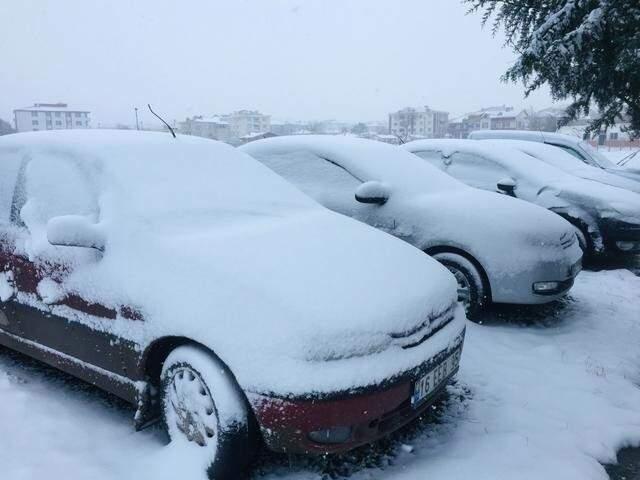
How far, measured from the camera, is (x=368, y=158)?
500 cm

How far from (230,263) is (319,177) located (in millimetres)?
2734

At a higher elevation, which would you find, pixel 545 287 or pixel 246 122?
pixel 246 122

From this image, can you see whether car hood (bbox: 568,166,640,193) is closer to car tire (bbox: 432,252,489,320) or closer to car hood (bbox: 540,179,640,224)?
car hood (bbox: 540,179,640,224)

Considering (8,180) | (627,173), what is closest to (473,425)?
(8,180)

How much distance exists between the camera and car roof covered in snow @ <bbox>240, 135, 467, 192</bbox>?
A: 486cm

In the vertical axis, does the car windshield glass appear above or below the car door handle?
above

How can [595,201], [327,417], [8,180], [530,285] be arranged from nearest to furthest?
[327,417], [8,180], [530,285], [595,201]

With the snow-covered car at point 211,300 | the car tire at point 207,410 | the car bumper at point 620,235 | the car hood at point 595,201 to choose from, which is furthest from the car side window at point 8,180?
the car bumper at point 620,235

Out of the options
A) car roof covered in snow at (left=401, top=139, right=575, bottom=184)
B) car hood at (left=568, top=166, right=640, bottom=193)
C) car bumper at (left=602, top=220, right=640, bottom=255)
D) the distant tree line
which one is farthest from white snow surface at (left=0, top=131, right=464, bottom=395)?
car hood at (left=568, top=166, right=640, bottom=193)

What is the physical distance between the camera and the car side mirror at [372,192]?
447cm

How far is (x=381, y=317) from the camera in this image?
2299mm

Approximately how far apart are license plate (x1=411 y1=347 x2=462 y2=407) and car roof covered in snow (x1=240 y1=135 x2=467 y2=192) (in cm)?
233

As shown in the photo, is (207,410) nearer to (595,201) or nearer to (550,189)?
(550,189)

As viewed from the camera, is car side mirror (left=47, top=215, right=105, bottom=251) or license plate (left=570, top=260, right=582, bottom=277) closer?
car side mirror (left=47, top=215, right=105, bottom=251)
